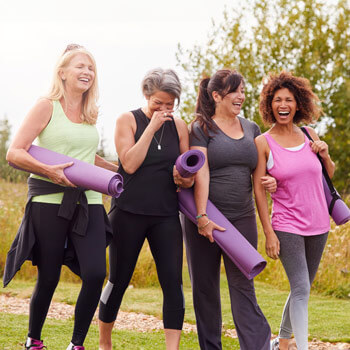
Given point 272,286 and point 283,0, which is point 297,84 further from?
point 283,0

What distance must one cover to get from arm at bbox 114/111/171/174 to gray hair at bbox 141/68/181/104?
6.2 inches

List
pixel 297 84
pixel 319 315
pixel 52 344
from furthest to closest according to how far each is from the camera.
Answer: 1. pixel 319 315
2. pixel 52 344
3. pixel 297 84

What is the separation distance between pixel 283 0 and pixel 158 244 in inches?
508

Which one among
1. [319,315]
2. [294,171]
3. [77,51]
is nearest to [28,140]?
[77,51]

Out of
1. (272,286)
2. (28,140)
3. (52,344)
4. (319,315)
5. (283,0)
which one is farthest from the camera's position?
(283,0)

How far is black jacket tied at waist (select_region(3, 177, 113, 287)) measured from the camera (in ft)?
13.0

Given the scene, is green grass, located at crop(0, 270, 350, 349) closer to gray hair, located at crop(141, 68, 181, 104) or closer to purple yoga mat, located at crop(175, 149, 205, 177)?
purple yoga mat, located at crop(175, 149, 205, 177)


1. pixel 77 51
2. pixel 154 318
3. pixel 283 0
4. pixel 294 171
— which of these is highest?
pixel 283 0

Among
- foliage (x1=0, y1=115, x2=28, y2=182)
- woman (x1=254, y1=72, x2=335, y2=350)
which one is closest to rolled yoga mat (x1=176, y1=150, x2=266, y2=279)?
woman (x1=254, y1=72, x2=335, y2=350)

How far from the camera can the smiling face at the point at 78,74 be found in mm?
4098

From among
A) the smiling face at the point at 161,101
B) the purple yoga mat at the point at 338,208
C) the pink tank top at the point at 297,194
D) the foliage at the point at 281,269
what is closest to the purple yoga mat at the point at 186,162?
the smiling face at the point at 161,101

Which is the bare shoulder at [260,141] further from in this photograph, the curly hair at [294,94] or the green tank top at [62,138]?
the green tank top at [62,138]

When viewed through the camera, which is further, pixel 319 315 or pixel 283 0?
pixel 283 0

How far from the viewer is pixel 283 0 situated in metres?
15.8
